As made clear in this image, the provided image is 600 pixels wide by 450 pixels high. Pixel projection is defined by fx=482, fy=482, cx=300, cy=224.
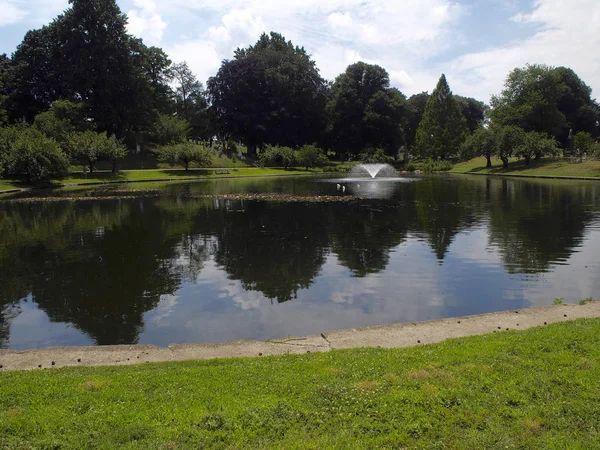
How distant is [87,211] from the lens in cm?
2786

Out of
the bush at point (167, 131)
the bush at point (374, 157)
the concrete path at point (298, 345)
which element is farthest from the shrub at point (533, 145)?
the concrete path at point (298, 345)

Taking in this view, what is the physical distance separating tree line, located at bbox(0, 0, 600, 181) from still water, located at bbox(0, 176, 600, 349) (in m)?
35.2

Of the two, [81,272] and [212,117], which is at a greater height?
[212,117]

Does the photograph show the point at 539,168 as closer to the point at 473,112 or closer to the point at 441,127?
the point at 441,127

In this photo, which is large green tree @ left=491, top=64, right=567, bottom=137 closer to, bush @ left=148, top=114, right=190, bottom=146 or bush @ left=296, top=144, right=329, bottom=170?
bush @ left=296, top=144, right=329, bottom=170

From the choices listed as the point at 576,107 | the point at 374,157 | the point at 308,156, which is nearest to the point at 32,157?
the point at 308,156

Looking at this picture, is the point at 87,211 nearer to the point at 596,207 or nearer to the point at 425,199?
the point at 425,199

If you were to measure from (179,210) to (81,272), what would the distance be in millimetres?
14273

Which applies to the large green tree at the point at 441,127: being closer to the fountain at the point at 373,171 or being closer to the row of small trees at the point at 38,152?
the fountain at the point at 373,171

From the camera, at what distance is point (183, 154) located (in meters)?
65.9

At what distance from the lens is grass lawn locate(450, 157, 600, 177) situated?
56247mm

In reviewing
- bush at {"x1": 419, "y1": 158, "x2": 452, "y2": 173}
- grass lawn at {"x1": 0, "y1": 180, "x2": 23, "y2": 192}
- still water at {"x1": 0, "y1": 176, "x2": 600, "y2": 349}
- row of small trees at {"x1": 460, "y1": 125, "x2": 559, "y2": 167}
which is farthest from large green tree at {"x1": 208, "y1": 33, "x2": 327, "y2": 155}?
still water at {"x1": 0, "y1": 176, "x2": 600, "y2": 349}

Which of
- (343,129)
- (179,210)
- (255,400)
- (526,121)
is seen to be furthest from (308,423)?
(343,129)

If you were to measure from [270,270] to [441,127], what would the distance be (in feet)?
261
